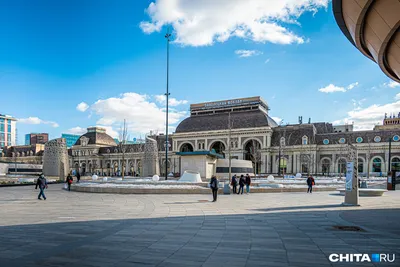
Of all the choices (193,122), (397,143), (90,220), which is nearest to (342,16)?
(90,220)

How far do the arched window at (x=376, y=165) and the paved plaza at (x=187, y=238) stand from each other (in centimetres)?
7816

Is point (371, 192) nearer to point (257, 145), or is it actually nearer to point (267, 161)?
point (267, 161)

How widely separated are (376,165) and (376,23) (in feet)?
279

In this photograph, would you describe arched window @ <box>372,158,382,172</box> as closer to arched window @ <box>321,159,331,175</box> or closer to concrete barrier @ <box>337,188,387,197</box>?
arched window @ <box>321,159,331,175</box>

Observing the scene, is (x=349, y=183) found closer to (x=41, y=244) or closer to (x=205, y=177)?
(x=41, y=244)

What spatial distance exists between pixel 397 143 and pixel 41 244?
89.2 metres

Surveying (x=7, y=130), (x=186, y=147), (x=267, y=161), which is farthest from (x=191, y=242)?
(x=7, y=130)

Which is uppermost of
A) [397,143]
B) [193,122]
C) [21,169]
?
[193,122]

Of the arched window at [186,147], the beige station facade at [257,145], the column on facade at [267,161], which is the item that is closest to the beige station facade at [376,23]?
the beige station facade at [257,145]

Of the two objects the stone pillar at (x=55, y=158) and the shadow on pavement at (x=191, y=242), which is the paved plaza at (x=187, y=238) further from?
the stone pillar at (x=55, y=158)

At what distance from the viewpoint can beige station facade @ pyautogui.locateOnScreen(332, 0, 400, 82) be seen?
338 inches

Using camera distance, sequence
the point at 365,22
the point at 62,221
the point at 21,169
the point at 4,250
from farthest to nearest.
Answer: the point at 21,169 → the point at 62,221 → the point at 365,22 → the point at 4,250

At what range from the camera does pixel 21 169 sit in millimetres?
65938

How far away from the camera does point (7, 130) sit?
167m
